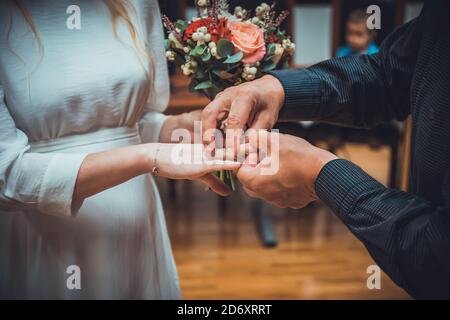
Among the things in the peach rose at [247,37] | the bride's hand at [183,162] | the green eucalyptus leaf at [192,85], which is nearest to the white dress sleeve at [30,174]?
the bride's hand at [183,162]

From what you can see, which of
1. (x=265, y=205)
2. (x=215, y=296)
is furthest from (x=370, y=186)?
(x=265, y=205)

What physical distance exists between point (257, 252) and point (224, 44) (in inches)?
76.2

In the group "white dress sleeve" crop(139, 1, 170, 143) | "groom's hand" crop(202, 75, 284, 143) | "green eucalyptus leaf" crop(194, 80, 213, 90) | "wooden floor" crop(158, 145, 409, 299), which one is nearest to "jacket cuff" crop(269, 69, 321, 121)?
"groom's hand" crop(202, 75, 284, 143)

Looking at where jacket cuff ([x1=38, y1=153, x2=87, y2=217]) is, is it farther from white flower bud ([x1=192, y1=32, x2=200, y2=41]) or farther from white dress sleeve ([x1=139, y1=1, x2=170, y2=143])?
white flower bud ([x1=192, y1=32, x2=200, y2=41])

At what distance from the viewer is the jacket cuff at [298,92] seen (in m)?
1.00

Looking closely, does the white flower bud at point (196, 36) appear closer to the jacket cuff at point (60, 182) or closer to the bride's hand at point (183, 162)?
the bride's hand at point (183, 162)

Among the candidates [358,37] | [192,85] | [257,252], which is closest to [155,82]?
[192,85]

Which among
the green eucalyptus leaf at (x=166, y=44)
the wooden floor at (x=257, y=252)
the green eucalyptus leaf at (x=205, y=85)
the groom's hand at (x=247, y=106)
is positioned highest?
the green eucalyptus leaf at (x=166, y=44)

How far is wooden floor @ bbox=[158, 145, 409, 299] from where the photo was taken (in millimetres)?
2242

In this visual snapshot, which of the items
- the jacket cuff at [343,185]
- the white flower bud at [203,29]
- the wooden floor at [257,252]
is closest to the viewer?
the jacket cuff at [343,185]

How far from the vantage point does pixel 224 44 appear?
0.93m

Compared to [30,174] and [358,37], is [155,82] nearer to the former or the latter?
[30,174]

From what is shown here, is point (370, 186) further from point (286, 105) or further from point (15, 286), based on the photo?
point (15, 286)

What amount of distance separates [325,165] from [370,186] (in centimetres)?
9
